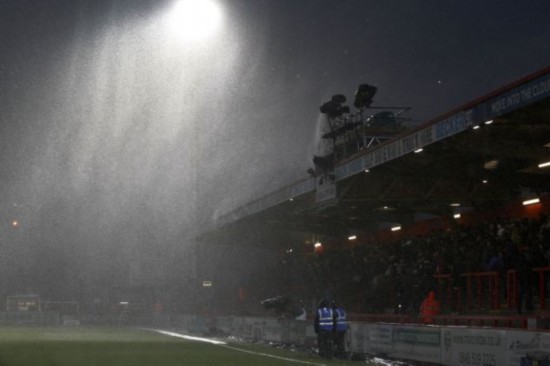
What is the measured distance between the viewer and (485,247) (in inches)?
977

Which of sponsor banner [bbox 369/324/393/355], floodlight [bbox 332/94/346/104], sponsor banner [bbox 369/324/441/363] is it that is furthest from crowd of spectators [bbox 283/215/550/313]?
floodlight [bbox 332/94/346/104]

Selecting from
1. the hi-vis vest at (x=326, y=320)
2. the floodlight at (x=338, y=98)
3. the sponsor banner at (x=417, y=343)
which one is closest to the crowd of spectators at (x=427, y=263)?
the hi-vis vest at (x=326, y=320)

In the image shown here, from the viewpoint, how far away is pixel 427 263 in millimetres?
27219

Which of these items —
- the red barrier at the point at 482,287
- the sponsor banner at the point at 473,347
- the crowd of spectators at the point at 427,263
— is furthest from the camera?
the red barrier at the point at 482,287

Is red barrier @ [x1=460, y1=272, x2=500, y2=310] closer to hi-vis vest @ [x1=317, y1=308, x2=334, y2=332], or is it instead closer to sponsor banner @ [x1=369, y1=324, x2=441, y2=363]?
sponsor banner @ [x1=369, y1=324, x2=441, y2=363]

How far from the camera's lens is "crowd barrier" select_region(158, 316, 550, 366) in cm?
1530

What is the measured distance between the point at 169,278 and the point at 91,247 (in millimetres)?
12650

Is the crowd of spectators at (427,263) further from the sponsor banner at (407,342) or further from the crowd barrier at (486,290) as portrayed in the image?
the sponsor banner at (407,342)

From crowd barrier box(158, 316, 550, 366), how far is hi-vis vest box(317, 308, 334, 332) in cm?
145

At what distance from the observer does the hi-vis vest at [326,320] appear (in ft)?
73.2

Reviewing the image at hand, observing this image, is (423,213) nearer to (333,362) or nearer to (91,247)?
(333,362)

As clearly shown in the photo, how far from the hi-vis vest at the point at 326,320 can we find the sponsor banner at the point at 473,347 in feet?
13.2

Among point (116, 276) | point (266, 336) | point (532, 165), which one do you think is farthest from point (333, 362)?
point (116, 276)

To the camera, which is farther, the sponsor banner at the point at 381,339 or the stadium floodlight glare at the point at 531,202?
the stadium floodlight glare at the point at 531,202
